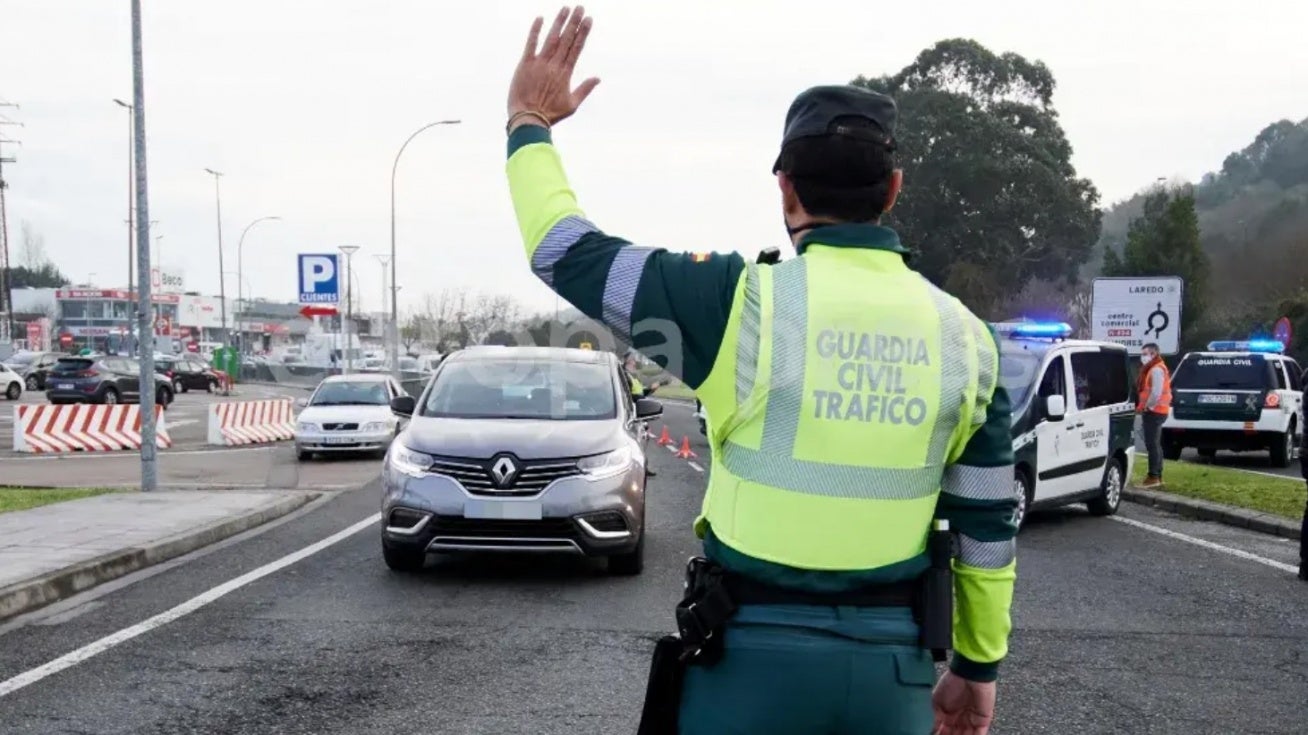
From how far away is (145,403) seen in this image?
14844mm

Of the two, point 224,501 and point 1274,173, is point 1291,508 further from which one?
point 1274,173

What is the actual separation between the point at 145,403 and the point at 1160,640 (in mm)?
11832

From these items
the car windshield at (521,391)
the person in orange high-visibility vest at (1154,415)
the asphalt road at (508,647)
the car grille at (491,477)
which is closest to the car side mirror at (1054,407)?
the asphalt road at (508,647)

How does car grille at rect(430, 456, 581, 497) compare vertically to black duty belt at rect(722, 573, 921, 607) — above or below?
below

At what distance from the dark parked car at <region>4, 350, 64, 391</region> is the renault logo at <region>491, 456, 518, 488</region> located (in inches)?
1594

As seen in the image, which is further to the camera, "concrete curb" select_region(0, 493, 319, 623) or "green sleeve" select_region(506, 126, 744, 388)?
"concrete curb" select_region(0, 493, 319, 623)

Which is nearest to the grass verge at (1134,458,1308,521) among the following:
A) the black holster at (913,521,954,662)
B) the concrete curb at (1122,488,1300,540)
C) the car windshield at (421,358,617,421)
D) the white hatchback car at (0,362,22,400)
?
the concrete curb at (1122,488,1300,540)

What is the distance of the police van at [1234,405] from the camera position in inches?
815

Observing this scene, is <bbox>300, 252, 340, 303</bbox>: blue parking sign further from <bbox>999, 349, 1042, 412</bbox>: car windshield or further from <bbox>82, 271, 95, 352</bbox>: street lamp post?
<bbox>82, 271, 95, 352</bbox>: street lamp post

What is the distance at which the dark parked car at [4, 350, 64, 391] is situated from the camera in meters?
52.5

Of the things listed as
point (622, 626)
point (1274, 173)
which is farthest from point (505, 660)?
point (1274, 173)

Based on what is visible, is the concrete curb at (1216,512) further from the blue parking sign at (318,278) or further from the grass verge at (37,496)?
the blue parking sign at (318,278)

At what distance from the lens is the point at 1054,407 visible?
1151 cm

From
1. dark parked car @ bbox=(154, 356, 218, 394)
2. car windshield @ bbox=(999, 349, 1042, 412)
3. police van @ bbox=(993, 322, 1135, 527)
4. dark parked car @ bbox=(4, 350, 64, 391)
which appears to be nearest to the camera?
police van @ bbox=(993, 322, 1135, 527)
